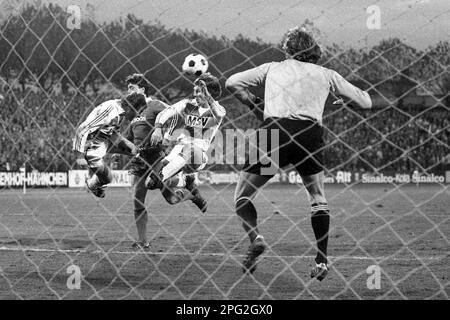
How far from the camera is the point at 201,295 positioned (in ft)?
18.5

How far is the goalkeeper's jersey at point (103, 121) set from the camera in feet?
28.4

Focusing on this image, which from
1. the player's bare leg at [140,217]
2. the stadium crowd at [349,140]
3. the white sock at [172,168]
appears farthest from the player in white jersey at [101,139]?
the stadium crowd at [349,140]

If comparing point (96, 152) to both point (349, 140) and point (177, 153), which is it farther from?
point (349, 140)

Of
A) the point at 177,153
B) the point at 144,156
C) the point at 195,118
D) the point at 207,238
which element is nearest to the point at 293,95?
the point at 195,118

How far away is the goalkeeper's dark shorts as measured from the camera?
5.41 m

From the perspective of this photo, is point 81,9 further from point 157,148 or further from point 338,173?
point 338,173

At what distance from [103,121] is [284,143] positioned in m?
3.63

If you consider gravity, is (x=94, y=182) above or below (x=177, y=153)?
below

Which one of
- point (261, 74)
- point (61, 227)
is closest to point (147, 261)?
point (261, 74)

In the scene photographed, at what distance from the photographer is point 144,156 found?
9117 millimetres

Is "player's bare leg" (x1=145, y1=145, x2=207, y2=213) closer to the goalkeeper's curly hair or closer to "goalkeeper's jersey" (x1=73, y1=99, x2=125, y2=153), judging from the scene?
"goalkeeper's jersey" (x1=73, y1=99, x2=125, y2=153)

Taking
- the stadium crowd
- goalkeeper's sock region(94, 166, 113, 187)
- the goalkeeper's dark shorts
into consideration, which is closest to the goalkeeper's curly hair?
the goalkeeper's dark shorts

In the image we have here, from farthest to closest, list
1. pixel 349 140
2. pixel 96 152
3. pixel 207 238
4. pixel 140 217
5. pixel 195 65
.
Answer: pixel 349 140
pixel 207 238
pixel 96 152
pixel 140 217
pixel 195 65

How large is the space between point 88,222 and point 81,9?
852cm
